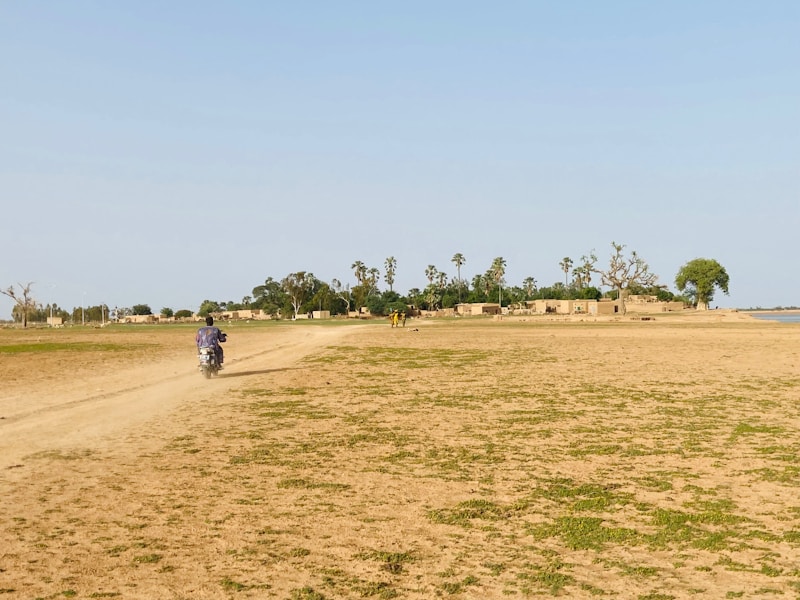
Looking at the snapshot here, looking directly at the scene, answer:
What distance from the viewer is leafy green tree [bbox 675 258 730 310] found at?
506ft

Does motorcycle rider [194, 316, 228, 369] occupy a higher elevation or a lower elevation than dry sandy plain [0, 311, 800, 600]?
higher

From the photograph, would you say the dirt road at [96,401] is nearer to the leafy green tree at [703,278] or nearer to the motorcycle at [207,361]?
the motorcycle at [207,361]

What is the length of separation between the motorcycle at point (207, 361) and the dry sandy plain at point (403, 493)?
10.3ft

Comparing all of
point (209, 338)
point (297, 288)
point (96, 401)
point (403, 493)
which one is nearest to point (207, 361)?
point (209, 338)

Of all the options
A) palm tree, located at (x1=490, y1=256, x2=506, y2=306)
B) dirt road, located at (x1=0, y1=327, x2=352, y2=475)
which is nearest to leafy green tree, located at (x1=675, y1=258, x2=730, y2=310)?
palm tree, located at (x1=490, y1=256, x2=506, y2=306)

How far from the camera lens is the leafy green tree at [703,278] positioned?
154 m

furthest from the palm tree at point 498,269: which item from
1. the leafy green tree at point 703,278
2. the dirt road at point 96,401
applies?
the dirt road at point 96,401

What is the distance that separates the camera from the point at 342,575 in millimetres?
5812

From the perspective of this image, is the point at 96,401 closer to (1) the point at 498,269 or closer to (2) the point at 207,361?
(2) the point at 207,361

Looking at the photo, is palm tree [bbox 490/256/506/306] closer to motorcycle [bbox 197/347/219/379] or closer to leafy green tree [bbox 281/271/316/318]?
leafy green tree [bbox 281/271/316/318]

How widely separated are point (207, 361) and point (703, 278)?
15150 centimetres

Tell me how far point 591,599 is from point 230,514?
3.92m

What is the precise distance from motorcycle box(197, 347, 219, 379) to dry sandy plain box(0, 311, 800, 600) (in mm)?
3147

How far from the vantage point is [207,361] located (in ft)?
71.2
